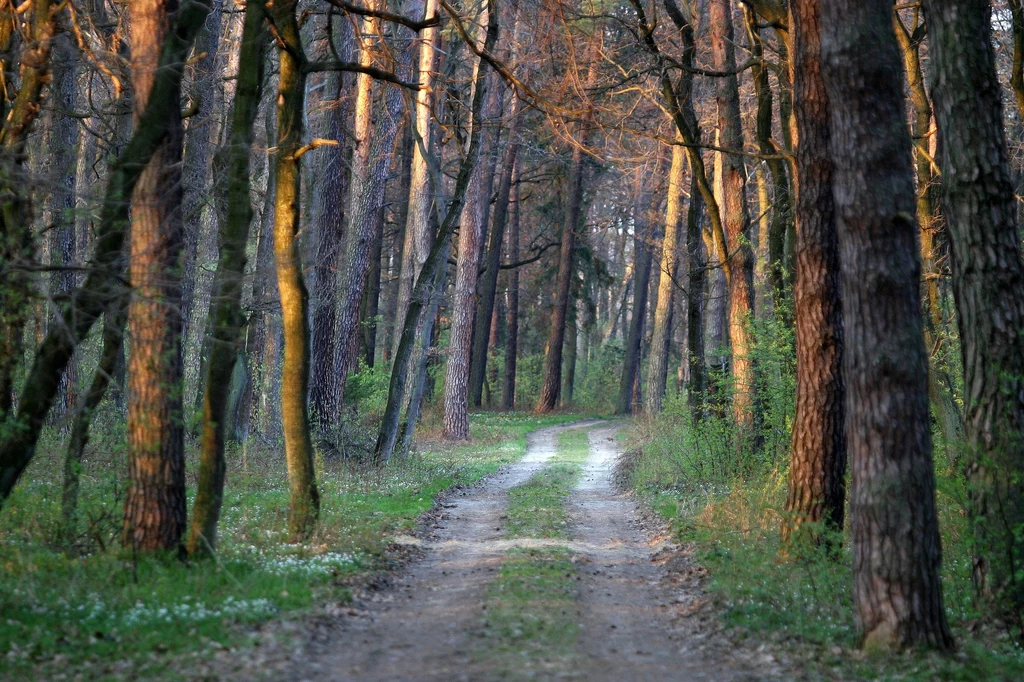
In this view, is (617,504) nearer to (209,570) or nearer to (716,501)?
(716,501)

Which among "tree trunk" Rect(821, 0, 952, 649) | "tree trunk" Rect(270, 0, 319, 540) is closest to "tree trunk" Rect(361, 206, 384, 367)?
"tree trunk" Rect(270, 0, 319, 540)

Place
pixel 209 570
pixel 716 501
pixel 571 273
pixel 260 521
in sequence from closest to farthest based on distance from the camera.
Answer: pixel 209 570 < pixel 260 521 < pixel 716 501 < pixel 571 273

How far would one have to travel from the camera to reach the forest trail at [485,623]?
6418 millimetres

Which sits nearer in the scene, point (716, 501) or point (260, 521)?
point (260, 521)

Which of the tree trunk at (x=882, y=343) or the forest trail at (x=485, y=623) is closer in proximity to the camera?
the forest trail at (x=485, y=623)

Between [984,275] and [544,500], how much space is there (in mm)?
8675

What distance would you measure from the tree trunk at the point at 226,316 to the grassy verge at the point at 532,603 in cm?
267

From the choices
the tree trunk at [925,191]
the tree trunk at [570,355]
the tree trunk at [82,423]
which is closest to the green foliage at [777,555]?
the tree trunk at [925,191]

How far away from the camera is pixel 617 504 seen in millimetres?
15773

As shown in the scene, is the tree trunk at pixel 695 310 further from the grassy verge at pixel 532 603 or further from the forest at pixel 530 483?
the grassy verge at pixel 532 603

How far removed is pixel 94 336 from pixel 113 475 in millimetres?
4977

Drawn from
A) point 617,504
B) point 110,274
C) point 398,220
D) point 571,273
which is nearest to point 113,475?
point 110,274

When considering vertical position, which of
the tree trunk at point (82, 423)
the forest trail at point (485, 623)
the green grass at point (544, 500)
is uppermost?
the tree trunk at point (82, 423)

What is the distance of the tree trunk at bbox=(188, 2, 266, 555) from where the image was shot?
28.1ft
